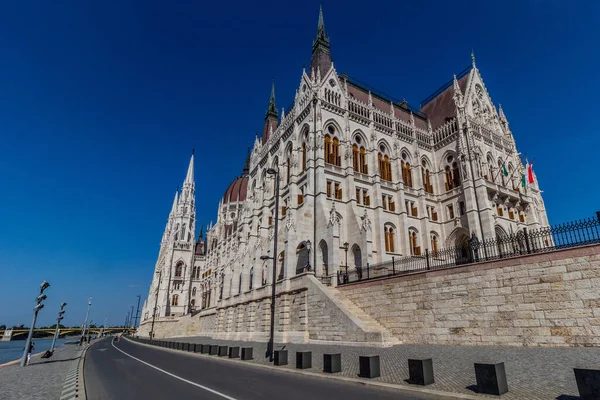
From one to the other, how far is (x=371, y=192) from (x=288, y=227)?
10.7 meters

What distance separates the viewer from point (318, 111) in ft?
105

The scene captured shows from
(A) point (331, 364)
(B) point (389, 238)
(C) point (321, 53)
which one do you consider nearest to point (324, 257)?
Answer: (B) point (389, 238)

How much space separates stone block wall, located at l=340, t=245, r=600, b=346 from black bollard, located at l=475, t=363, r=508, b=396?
21.1 feet

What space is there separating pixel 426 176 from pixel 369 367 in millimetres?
32687

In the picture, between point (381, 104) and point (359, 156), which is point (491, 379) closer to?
point (359, 156)

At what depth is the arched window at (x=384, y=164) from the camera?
3500 cm

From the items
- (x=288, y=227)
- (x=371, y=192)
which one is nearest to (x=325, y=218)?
(x=288, y=227)

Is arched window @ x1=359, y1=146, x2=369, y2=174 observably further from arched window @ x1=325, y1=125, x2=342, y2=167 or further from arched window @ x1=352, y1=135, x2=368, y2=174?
arched window @ x1=325, y1=125, x2=342, y2=167

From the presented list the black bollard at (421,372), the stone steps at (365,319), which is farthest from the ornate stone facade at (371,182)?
the black bollard at (421,372)

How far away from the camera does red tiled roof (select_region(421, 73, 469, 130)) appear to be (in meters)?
40.3

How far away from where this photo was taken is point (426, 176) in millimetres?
38000

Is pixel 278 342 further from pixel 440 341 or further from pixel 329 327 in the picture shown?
pixel 440 341

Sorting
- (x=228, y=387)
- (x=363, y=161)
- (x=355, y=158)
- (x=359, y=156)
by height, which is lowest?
(x=228, y=387)

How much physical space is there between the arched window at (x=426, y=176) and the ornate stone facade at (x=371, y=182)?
0.14 meters
